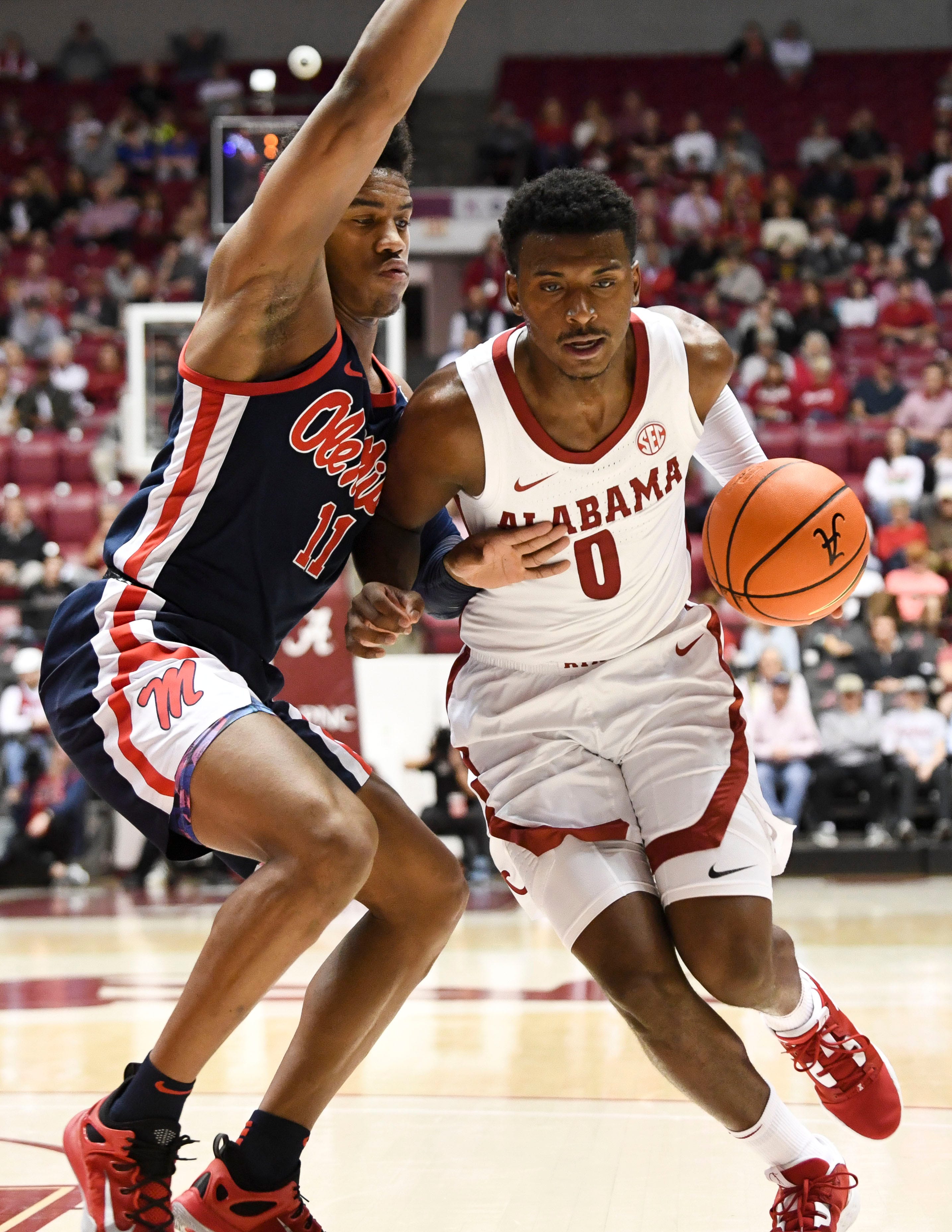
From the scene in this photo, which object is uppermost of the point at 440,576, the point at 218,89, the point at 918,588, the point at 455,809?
the point at 218,89

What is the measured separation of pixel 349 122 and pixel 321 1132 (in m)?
2.63

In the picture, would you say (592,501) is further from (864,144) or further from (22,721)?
(864,144)

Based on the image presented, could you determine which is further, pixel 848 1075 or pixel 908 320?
pixel 908 320

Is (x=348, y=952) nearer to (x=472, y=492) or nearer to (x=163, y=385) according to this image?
(x=472, y=492)

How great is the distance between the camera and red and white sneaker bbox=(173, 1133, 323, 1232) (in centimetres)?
299

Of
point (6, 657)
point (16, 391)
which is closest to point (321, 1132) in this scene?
point (6, 657)

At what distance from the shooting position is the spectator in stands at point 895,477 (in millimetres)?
12148

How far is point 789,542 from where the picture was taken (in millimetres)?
3490

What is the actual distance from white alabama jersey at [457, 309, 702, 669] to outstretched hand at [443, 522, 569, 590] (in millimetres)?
80

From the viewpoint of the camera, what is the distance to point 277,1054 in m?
5.03

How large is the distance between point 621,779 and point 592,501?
0.65m


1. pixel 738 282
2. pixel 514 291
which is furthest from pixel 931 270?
pixel 514 291

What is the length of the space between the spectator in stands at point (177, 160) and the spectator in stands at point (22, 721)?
9.19 meters

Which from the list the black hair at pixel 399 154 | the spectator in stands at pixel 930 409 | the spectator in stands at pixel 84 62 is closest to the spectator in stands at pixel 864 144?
the spectator in stands at pixel 930 409
